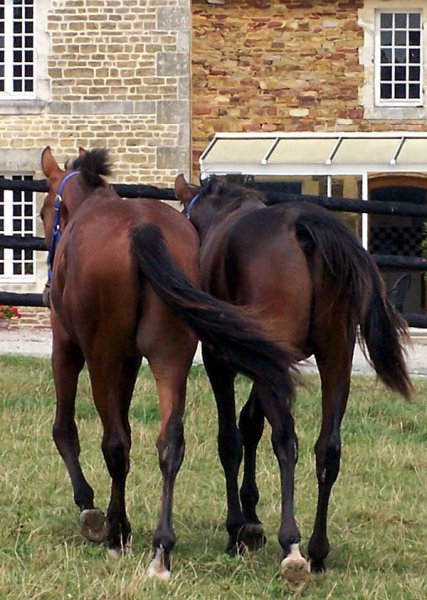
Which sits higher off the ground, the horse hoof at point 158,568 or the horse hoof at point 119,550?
the horse hoof at point 158,568

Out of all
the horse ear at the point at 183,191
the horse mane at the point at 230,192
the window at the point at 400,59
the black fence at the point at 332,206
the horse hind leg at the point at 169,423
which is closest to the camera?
the horse hind leg at the point at 169,423

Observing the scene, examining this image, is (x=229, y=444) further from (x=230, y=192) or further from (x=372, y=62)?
(x=372, y=62)

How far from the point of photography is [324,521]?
236 inches

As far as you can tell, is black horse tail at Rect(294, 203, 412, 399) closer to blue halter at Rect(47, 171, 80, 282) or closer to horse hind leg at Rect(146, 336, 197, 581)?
horse hind leg at Rect(146, 336, 197, 581)

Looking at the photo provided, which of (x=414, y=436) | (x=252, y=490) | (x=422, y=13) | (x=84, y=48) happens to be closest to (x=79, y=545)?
(x=252, y=490)

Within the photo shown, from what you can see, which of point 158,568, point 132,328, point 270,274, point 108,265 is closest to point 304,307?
point 270,274

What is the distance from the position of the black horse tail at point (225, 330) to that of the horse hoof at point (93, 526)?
1119 millimetres

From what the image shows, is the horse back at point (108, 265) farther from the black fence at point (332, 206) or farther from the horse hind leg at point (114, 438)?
the black fence at point (332, 206)

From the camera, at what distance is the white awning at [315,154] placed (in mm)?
20734

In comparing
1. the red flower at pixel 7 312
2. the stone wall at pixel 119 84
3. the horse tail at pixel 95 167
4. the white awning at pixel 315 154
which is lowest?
the red flower at pixel 7 312

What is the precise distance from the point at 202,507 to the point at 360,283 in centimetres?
177

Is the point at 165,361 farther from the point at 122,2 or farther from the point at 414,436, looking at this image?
the point at 122,2

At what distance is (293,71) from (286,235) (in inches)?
640

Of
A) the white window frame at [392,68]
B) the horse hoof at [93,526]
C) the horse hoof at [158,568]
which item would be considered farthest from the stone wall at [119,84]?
the horse hoof at [158,568]
